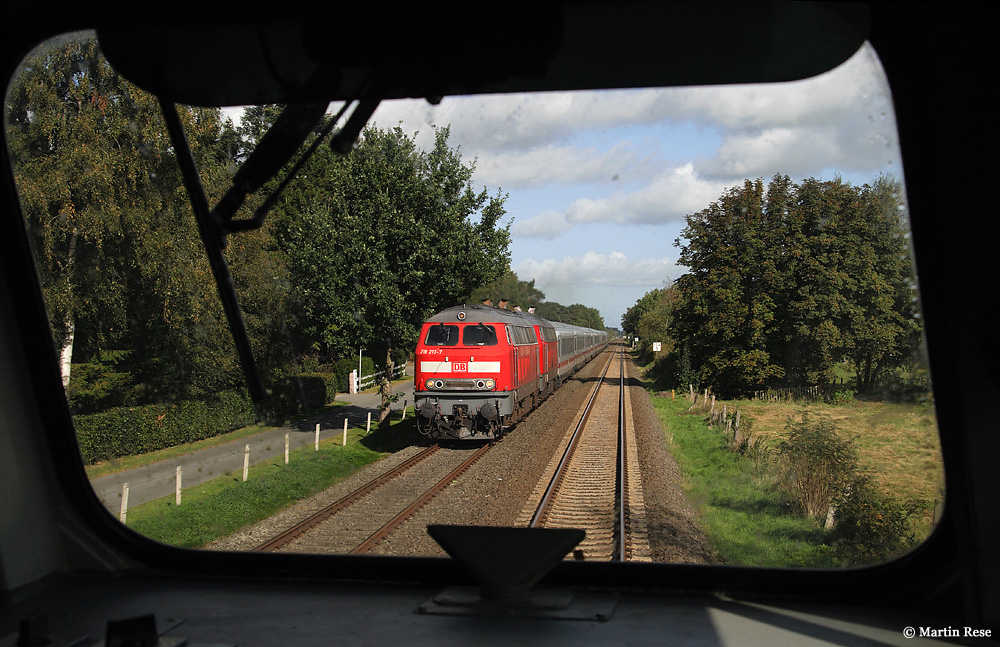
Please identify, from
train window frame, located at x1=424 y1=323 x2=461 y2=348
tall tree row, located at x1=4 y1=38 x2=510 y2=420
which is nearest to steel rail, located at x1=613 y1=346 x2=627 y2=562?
tall tree row, located at x1=4 y1=38 x2=510 y2=420

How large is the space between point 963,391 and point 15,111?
3.21m

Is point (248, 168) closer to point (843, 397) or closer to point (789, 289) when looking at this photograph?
point (789, 289)

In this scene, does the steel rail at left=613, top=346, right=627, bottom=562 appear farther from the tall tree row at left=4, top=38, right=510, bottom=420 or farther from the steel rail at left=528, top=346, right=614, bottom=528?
the tall tree row at left=4, top=38, right=510, bottom=420

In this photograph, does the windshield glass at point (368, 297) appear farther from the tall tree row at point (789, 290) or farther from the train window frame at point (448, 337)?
the train window frame at point (448, 337)

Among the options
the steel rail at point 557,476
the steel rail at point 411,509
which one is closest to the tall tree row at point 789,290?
the steel rail at point 557,476

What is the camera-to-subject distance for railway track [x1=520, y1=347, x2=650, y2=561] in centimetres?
583

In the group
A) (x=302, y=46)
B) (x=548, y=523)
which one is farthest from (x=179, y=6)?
(x=548, y=523)

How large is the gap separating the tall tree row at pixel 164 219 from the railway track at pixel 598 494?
Result: 7.03 ft

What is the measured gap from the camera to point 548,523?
23.1 feet

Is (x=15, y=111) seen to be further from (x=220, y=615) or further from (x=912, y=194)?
(x=912, y=194)

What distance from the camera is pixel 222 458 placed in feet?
26.9

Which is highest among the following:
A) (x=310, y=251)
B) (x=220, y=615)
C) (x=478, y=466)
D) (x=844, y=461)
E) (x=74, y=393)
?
(x=310, y=251)

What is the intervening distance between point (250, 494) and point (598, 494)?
423cm

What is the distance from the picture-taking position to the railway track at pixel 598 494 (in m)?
5.83
